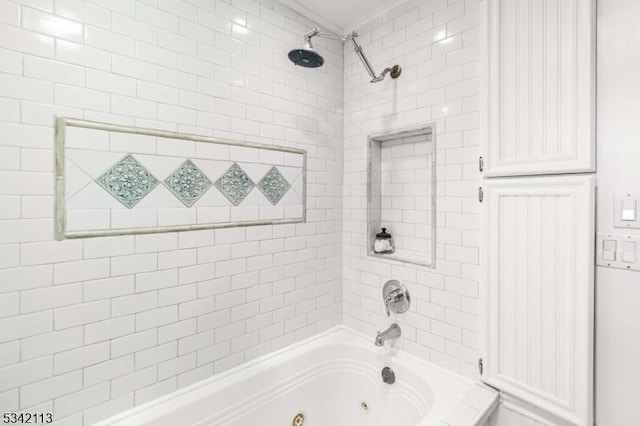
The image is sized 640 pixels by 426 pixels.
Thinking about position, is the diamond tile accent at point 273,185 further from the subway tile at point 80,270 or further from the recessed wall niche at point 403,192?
the subway tile at point 80,270

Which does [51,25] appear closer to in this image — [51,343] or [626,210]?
[51,343]

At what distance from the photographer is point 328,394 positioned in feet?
6.10

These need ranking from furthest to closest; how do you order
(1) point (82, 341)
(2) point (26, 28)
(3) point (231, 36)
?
1. (3) point (231, 36)
2. (1) point (82, 341)
3. (2) point (26, 28)

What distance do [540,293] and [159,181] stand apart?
1705 mm

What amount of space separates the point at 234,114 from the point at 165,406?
1422 millimetres

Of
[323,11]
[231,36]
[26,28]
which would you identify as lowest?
[26,28]

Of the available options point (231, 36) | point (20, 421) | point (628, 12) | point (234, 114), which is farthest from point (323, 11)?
point (20, 421)

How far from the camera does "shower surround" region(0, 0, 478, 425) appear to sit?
3.53 ft

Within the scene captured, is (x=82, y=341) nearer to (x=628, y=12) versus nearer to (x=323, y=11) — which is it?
(x=323, y=11)

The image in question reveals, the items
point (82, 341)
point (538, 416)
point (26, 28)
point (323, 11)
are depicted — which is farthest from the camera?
point (323, 11)

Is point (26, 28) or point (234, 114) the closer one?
point (26, 28)

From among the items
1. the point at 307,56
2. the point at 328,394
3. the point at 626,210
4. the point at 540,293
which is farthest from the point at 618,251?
the point at 328,394

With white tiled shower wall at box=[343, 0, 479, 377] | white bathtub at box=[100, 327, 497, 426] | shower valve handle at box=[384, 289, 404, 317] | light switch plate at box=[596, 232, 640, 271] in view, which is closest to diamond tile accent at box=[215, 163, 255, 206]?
white tiled shower wall at box=[343, 0, 479, 377]

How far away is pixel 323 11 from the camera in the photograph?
187cm
